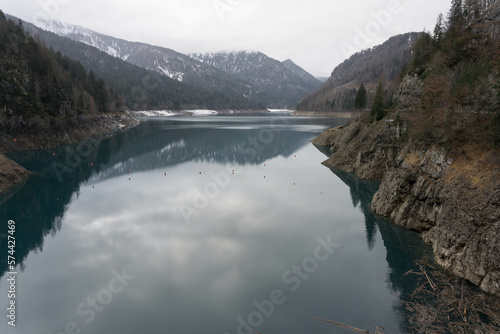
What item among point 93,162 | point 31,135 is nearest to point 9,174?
point 93,162

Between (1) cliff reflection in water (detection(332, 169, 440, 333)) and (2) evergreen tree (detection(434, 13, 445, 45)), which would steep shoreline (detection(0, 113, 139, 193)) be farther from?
(2) evergreen tree (detection(434, 13, 445, 45))

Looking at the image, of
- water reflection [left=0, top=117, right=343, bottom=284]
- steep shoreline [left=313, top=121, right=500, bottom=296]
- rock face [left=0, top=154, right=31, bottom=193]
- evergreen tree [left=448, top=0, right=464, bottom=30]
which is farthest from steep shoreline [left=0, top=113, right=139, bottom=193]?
evergreen tree [left=448, top=0, right=464, bottom=30]

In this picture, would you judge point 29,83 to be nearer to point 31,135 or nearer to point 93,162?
point 31,135

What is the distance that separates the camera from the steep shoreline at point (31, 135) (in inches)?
1667

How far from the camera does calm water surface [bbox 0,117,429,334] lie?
1619cm

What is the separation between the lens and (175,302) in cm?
1725

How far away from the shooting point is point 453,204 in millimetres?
21031

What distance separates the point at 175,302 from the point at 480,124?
2625 centimetres

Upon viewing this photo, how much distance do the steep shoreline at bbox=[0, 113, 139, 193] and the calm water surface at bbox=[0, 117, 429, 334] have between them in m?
2.68

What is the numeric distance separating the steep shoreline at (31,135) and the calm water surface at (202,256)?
2680 mm

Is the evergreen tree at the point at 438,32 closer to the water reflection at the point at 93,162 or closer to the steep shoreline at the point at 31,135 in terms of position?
the water reflection at the point at 93,162

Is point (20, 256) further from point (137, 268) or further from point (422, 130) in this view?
point (422, 130)

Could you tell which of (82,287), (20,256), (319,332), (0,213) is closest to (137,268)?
(82,287)

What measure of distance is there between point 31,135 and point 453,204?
8188 centimetres
